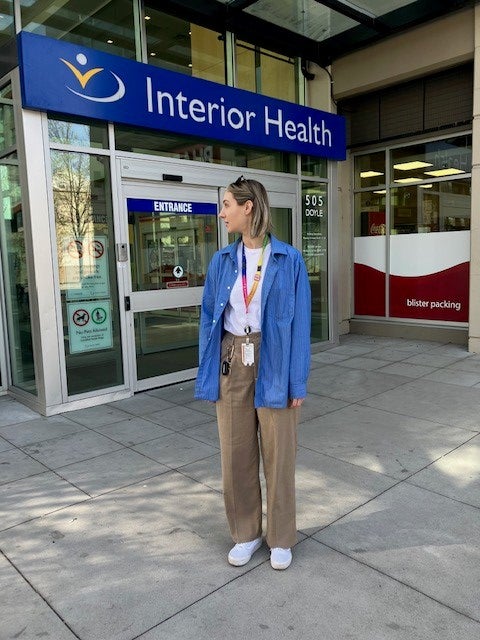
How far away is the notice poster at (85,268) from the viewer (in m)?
5.34

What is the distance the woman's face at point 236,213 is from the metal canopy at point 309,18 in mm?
4966

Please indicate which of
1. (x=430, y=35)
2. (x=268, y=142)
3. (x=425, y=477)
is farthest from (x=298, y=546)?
(x=430, y=35)

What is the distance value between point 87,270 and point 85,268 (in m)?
0.03

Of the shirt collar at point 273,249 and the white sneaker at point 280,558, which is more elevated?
the shirt collar at point 273,249

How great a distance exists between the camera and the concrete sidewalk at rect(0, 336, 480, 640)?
2.28m

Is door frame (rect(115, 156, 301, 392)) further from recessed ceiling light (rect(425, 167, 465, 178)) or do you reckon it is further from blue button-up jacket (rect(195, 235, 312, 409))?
blue button-up jacket (rect(195, 235, 312, 409))

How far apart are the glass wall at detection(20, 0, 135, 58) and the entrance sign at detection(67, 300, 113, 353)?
275 cm

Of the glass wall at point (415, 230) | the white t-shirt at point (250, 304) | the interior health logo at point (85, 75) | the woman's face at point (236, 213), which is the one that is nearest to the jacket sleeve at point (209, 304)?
the white t-shirt at point (250, 304)

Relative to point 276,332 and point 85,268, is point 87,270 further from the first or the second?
point 276,332

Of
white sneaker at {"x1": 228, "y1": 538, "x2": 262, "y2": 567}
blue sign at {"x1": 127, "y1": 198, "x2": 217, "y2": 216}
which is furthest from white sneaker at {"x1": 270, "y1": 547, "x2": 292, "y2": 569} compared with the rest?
blue sign at {"x1": 127, "y1": 198, "x2": 217, "y2": 216}

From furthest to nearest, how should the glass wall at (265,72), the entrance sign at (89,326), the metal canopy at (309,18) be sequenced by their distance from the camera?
the glass wall at (265,72) < the metal canopy at (309,18) < the entrance sign at (89,326)

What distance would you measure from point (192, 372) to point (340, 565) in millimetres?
4082

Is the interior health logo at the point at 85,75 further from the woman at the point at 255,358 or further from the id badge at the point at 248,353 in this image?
the id badge at the point at 248,353

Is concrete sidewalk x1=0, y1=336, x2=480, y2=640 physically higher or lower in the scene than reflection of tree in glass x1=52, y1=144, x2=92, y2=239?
lower
